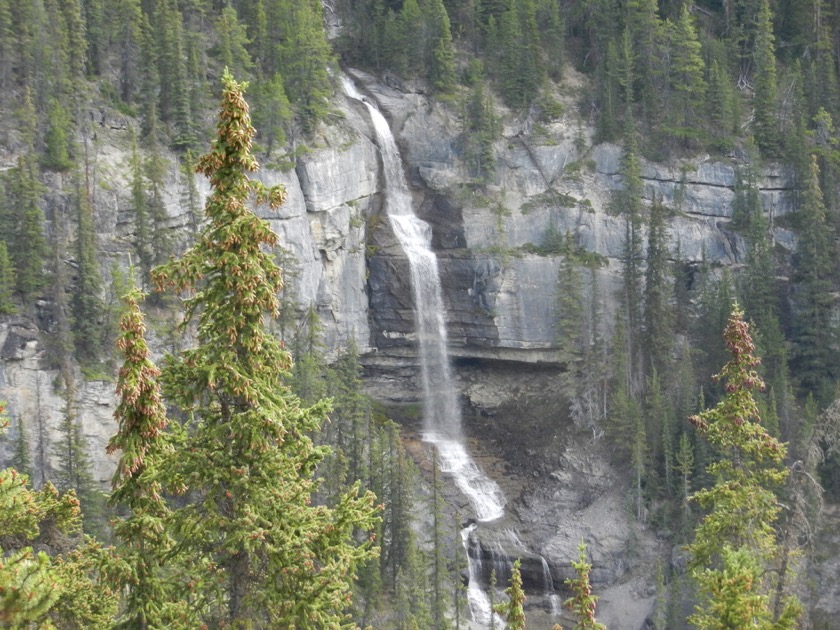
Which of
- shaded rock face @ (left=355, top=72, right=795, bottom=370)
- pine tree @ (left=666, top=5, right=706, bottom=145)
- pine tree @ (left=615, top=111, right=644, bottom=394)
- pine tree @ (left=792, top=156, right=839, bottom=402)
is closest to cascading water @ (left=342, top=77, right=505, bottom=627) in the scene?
shaded rock face @ (left=355, top=72, right=795, bottom=370)

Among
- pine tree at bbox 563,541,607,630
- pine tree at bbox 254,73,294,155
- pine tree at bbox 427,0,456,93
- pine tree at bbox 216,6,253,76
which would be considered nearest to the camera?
pine tree at bbox 563,541,607,630

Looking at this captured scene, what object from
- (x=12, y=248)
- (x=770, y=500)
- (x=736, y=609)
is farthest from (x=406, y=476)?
(x=736, y=609)

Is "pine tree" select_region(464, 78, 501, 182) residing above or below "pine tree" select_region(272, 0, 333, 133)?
below

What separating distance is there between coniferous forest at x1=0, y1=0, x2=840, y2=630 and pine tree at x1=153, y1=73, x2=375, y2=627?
44 mm

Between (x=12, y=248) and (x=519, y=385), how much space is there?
111 ft

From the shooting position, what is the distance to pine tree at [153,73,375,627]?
Answer: 53.0ft

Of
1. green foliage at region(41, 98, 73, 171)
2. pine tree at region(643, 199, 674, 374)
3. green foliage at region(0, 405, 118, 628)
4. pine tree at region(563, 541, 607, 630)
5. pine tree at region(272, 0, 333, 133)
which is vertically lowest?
pine tree at region(563, 541, 607, 630)

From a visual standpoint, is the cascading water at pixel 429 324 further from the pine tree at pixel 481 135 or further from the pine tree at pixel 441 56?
the pine tree at pixel 441 56

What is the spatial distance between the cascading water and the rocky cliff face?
2.48ft

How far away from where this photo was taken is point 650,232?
75.1m

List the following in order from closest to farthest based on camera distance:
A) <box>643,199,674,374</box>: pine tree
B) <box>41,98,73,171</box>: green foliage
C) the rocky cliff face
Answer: <box>41,98,73,171</box>: green foliage < the rocky cliff face < <box>643,199,674,374</box>: pine tree

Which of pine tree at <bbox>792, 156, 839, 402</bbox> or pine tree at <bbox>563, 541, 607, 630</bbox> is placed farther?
pine tree at <bbox>792, 156, 839, 402</bbox>

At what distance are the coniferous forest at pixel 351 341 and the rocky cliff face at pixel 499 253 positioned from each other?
111 centimetres

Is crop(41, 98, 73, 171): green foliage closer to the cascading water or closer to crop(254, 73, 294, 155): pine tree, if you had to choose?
crop(254, 73, 294, 155): pine tree
